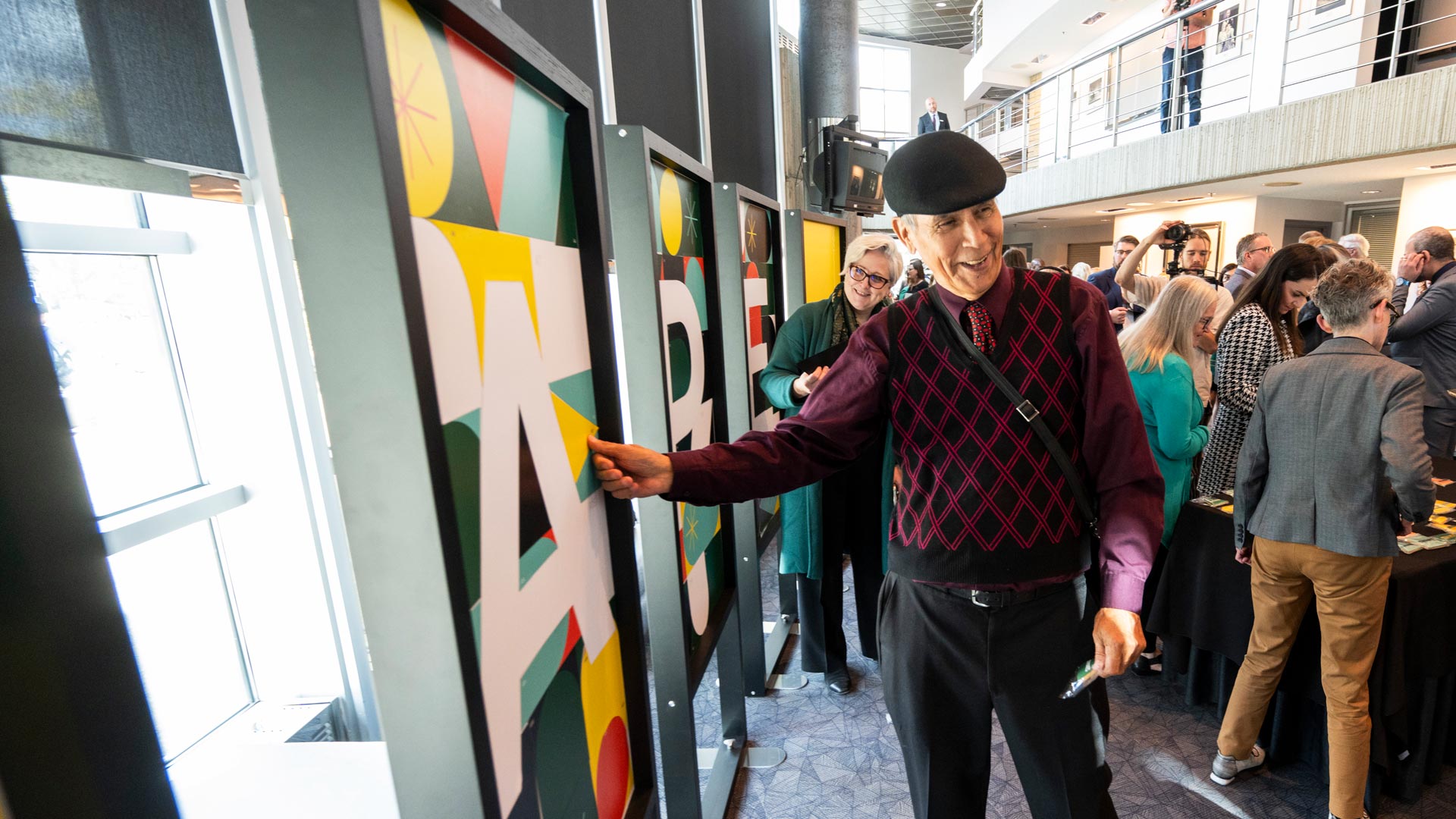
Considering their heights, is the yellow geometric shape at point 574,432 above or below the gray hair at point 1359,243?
below

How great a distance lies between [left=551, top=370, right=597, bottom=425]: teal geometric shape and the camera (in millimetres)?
1010

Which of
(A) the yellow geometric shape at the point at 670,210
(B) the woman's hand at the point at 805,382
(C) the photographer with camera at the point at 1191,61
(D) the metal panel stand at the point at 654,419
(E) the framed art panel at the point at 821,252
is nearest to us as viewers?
(D) the metal panel stand at the point at 654,419

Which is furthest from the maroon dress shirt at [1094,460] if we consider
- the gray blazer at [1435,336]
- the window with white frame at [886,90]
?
the window with white frame at [886,90]

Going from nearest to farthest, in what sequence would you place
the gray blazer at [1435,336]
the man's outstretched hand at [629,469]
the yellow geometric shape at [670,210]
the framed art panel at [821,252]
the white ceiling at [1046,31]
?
the man's outstretched hand at [629,469], the yellow geometric shape at [670,210], the framed art panel at [821,252], the gray blazer at [1435,336], the white ceiling at [1046,31]

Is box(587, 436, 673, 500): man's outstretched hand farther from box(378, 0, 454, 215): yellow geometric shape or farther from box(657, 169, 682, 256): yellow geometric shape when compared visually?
box(657, 169, 682, 256): yellow geometric shape

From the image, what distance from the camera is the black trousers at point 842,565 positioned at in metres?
2.64

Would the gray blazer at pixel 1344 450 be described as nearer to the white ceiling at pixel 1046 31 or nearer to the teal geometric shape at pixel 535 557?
the teal geometric shape at pixel 535 557

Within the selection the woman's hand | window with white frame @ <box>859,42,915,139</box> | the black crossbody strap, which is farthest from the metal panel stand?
window with white frame @ <box>859,42,915,139</box>

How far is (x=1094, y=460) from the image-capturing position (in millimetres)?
1276

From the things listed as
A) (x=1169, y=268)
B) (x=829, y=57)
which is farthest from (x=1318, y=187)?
(x=829, y=57)

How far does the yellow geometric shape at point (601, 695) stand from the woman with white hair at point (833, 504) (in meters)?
1.26

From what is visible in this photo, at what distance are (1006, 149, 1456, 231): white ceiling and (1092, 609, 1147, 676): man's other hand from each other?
5.95 metres

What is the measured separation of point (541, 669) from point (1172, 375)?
7.68 feet

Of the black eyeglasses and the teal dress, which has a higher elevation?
the black eyeglasses
